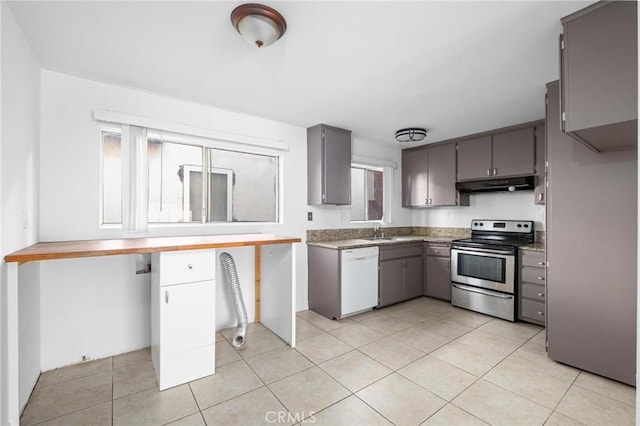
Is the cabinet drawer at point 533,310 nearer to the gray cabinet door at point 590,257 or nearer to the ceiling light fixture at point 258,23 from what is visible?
the gray cabinet door at point 590,257

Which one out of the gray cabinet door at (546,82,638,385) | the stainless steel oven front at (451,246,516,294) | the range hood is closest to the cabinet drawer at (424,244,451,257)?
the stainless steel oven front at (451,246,516,294)

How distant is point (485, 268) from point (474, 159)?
144cm

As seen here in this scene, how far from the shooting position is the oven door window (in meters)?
3.27

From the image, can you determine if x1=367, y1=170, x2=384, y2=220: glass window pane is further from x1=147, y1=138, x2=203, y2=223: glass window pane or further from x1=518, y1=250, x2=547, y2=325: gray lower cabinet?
x1=147, y1=138, x2=203, y2=223: glass window pane

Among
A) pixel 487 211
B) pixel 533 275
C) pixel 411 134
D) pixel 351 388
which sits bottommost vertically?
pixel 351 388

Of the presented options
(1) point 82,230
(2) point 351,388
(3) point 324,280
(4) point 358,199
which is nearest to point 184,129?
(1) point 82,230

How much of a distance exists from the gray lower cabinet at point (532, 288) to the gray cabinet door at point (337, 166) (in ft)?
6.80

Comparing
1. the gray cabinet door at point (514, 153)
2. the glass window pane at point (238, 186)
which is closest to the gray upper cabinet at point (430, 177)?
the gray cabinet door at point (514, 153)

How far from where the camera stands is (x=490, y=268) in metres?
3.36

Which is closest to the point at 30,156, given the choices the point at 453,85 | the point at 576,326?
the point at 453,85

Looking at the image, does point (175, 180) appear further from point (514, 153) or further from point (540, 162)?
point (540, 162)

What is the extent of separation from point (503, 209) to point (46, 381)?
16.3 feet

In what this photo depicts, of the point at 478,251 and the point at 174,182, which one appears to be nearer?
the point at 174,182

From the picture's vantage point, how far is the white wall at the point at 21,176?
1.48 m
